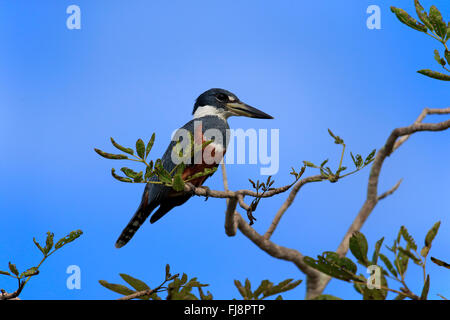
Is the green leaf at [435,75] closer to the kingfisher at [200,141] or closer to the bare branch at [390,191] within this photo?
the kingfisher at [200,141]

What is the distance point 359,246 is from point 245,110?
467cm

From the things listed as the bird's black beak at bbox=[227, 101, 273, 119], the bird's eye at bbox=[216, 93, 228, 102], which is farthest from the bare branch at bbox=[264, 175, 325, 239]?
the bird's eye at bbox=[216, 93, 228, 102]

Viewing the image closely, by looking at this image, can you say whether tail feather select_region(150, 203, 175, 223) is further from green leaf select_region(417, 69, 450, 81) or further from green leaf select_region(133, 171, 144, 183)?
green leaf select_region(417, 69, 450, 81)

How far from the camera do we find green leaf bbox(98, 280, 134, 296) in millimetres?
2127

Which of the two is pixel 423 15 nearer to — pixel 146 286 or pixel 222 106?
pixel 146 286

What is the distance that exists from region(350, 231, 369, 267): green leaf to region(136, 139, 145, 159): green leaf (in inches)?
40.4

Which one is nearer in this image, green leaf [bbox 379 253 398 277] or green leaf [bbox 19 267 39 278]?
green leaf [bbox 379 253 398 277]

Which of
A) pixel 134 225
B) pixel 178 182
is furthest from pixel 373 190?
pixel 178 182

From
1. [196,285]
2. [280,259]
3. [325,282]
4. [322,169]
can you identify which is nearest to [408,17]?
[322,169]

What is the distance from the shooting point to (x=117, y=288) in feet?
7.04
